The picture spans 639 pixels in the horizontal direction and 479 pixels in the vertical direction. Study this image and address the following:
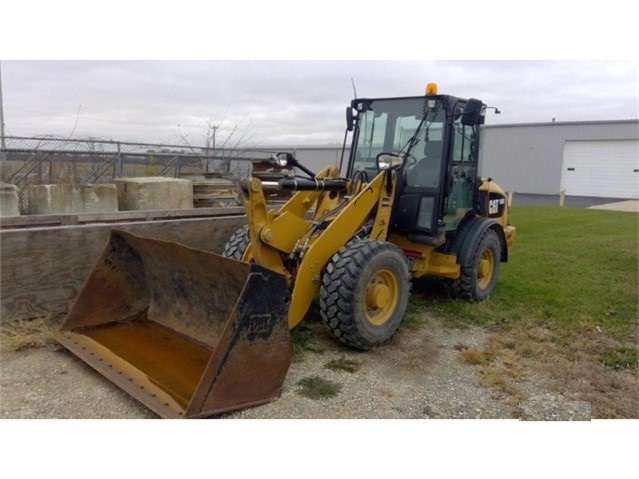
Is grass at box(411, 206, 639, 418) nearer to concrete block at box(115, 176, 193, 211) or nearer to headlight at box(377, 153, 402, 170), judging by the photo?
headlight at box(377, 153, 402, 170)

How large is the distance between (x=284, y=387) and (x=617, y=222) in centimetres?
1526

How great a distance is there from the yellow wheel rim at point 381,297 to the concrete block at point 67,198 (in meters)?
3.97

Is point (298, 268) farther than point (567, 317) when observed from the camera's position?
No

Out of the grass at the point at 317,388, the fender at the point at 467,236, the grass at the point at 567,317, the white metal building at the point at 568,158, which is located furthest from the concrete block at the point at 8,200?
the white metal building at the point at 568,158

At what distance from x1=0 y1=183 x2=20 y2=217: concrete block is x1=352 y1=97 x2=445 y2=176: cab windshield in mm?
4116

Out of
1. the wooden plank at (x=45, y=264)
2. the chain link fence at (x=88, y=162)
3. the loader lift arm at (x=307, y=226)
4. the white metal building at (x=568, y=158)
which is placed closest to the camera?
the loader lift arm at (x=307, y=226)

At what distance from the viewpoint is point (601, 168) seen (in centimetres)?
2834

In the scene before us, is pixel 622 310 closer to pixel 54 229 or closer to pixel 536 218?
pixel 54 229

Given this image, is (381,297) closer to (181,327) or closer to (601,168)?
(181,327)

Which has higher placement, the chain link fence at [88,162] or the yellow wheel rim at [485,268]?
the chain link fence at [88,162]

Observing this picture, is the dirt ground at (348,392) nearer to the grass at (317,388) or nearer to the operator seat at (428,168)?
the grass at (317,388)

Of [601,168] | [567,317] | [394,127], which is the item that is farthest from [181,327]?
[601,168]

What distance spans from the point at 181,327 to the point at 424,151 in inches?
121

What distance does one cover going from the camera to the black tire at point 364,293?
4746mm
